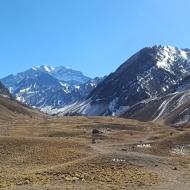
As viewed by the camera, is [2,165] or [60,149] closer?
[2,165]

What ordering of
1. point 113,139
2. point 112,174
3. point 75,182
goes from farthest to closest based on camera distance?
1. point 113,139
2. point 112,174
3. point 75,182

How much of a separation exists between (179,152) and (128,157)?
18.0 m

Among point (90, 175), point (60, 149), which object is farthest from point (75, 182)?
point (60, 149)

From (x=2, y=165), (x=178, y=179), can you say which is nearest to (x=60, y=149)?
(x=2, y=165)

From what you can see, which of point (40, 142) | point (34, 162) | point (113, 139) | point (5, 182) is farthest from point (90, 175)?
point (113, 139)

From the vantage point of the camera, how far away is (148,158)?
62312 millimetres

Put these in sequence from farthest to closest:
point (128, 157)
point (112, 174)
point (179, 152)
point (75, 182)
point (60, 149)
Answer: point (179, 152) → point (60, 149) → point (128, 157) → point (112, 174) → point (75, 182)

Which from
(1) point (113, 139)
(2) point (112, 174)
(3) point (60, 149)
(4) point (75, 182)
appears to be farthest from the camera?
(1) point (113, 139)

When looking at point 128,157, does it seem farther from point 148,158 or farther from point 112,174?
point 112,174

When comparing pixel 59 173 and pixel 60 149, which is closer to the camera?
pixel 59 173

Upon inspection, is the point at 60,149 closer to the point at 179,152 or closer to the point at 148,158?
the point at 148,158

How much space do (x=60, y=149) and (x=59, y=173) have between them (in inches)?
660

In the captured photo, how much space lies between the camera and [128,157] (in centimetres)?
6069

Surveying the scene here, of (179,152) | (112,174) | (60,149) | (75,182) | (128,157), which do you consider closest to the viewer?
(75,182)
